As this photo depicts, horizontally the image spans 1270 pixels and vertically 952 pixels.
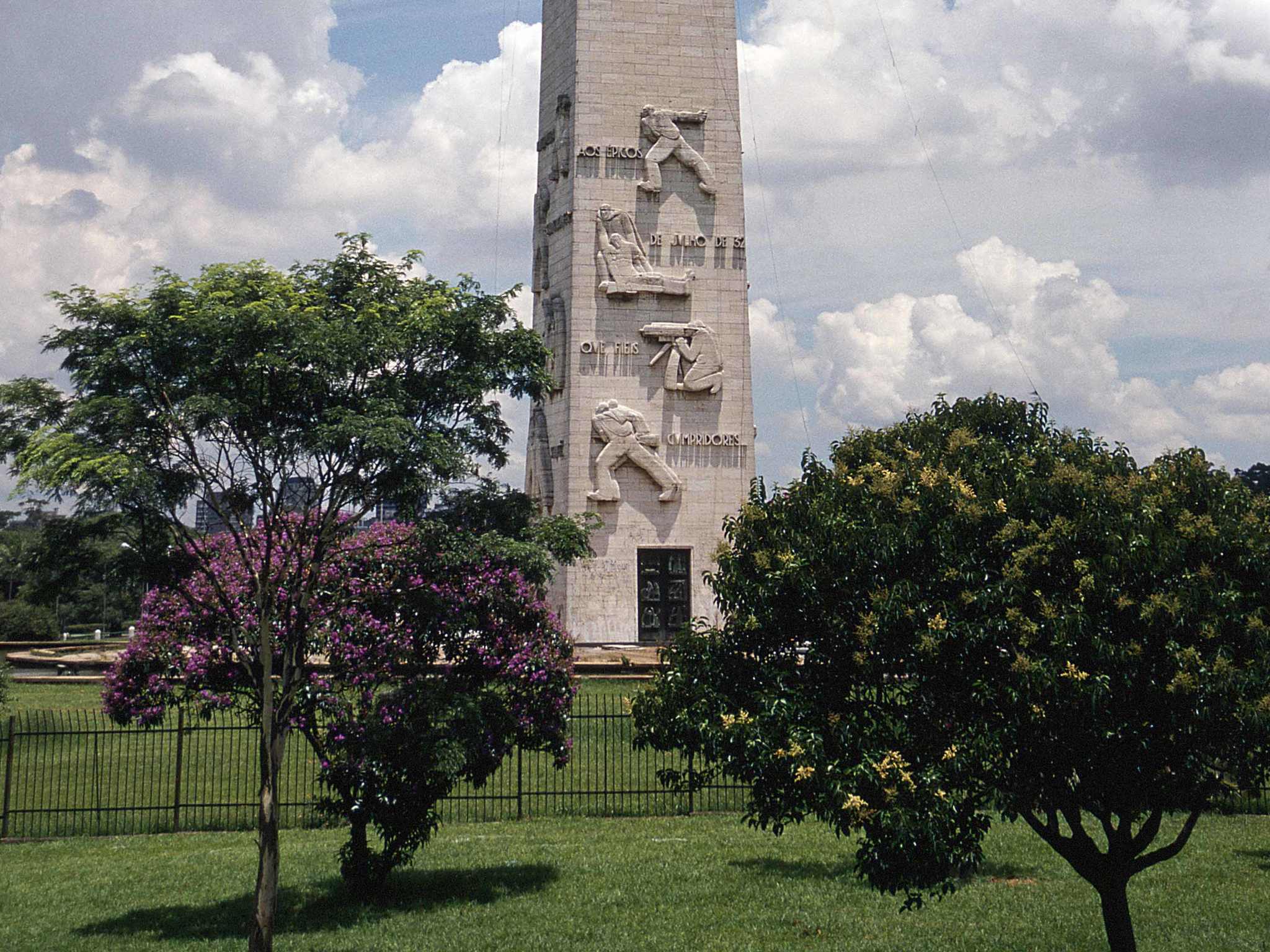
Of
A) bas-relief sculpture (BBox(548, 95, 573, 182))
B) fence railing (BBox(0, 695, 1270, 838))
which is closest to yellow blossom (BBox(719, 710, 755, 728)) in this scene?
fence railing (BBox(0, 695, 1270, 838))

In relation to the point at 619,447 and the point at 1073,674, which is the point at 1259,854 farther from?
the point at 619,447

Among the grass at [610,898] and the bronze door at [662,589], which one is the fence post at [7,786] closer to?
the grass at [610,898]

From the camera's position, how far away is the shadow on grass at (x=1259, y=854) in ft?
53.8

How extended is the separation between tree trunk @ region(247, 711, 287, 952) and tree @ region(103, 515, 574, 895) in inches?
64.8

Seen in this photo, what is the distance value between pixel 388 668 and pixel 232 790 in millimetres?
8314

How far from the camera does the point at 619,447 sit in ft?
99.9

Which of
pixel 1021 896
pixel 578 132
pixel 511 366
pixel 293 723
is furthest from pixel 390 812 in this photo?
pixel 578 132

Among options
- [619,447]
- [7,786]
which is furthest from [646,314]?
[7,786]

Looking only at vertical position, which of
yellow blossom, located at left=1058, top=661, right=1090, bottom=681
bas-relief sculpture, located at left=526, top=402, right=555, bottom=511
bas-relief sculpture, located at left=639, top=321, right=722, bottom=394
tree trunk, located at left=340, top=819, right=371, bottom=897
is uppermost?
bas-relief sculpture, located at left=639, top=321, right=722, bottom=394

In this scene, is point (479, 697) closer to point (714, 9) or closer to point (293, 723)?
point (293, 723)

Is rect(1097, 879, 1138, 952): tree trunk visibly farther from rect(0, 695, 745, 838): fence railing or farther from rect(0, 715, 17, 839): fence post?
rect(0, 715, 17, 839): fence post

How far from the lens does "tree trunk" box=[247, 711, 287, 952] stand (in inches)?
438

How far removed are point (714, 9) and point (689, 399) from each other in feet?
33.3

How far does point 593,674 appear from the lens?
27.8 metres
